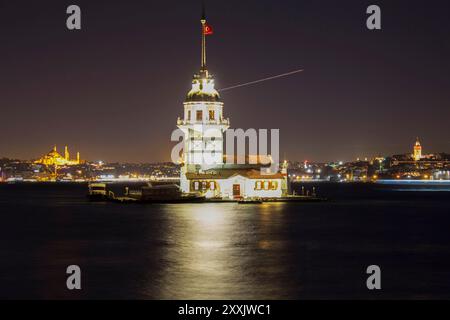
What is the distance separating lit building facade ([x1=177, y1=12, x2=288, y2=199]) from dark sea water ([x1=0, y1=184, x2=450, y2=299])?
14.5 m

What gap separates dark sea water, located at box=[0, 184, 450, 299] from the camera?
3338 cm

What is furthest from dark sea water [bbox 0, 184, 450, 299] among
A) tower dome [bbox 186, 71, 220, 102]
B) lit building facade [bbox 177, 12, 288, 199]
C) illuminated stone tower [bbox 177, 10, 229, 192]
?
tower dome [bbox 186, 71, 220, 102]

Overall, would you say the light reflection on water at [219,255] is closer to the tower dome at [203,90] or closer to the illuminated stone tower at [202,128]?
the illuminated stone tower at [202,128]

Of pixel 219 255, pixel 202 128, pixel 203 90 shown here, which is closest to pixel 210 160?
pixel 202 128

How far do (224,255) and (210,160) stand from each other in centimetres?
5022

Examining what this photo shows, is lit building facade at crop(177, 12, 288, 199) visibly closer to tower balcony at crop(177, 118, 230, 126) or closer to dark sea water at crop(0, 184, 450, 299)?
tower balcony at crop(177, 118, 230, 126)

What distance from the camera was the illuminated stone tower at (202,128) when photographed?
9388 centimetres

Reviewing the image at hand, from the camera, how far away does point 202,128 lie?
93.9 m

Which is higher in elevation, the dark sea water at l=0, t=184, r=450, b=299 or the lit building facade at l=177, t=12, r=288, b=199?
the lit building facade at l=177, t=12, r=288, b=199

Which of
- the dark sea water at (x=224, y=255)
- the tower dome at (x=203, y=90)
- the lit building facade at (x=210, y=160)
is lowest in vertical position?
the dark sea water at (x=224, y=255)

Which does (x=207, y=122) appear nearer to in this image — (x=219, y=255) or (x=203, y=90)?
(x=203, y=90)

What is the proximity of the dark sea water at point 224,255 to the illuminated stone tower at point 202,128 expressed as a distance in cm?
1740

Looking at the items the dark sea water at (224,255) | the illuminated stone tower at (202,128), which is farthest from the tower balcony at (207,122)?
the dark sea water at (224,255)
